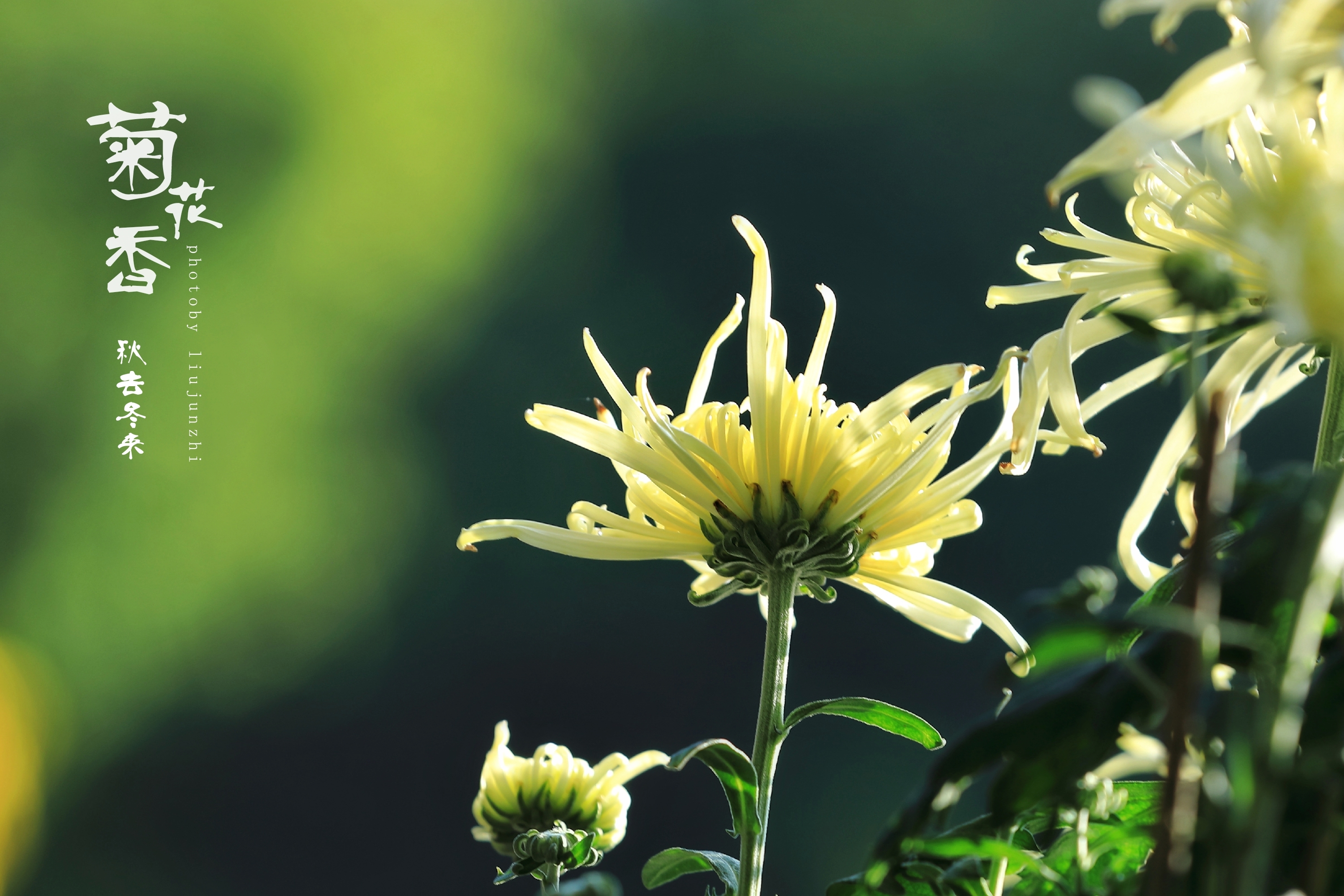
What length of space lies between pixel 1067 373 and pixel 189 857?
3.26 m

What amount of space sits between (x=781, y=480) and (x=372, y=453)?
285cm

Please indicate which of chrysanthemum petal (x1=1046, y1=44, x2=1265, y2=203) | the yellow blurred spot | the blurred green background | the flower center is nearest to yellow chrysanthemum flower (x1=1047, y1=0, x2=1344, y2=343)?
chrysanthemum petal (x1=1046, y1=44, x2=1265, y2=203)

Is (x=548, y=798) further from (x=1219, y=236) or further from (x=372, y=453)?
(x=372, y=453)

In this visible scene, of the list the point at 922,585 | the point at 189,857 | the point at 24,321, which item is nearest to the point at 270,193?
the point at 24,321

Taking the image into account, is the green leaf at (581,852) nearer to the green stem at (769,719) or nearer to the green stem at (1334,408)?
the green stem at (769,719)

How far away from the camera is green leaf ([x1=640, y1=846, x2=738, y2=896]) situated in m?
0.24

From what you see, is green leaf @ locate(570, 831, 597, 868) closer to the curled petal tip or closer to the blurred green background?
the curled petal tip

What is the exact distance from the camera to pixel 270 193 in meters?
3.02

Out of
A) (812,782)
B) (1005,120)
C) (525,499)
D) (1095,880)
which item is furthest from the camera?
(1005,120)

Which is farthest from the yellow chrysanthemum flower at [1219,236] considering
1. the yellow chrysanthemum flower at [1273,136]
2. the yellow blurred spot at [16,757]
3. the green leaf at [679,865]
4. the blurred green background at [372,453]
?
the yellow blurred spot at [16,757]

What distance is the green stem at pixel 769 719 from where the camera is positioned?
22 centimetres

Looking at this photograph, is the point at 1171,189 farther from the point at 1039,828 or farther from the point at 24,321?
the point at 24,321

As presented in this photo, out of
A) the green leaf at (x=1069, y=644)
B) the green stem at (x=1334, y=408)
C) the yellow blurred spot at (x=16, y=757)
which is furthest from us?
the yellow blurred spot at (x=16, y=757)

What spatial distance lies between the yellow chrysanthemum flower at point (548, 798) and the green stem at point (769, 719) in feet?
0.21
